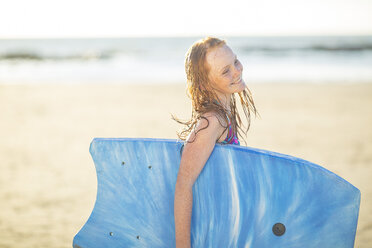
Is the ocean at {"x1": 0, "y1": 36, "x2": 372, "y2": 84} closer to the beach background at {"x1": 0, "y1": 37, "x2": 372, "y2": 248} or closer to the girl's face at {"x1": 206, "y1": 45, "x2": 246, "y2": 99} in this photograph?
the beach background at {"x1": 0, "y1": 37, "x2": 372, "y2": 248}

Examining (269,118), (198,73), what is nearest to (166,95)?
(269,118)

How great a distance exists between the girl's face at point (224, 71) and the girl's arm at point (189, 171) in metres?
0.18

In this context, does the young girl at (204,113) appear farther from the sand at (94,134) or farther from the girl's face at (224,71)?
the sand at (94,134)

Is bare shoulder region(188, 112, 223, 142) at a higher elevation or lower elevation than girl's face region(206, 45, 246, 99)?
lower

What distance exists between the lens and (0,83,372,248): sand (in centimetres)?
337

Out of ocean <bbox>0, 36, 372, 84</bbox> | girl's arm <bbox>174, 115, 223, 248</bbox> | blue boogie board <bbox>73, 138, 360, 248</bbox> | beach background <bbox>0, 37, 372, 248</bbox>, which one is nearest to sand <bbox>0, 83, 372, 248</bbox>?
beach background <bbox>0, 37, 372, 248</bbox>

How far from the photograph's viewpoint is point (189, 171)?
4.86ft

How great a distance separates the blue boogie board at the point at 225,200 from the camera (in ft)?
4.78

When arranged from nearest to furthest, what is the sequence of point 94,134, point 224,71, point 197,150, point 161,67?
1. point 197,150
2. point 224,71
3. point 94,134
4. point 161,67

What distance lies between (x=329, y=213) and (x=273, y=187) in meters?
0.23

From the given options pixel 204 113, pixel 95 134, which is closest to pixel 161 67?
pixel 95 134

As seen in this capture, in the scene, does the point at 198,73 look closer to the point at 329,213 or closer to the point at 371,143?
the point at 329,213

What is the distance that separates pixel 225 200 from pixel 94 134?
4.73m

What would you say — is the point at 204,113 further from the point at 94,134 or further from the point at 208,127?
the point at 94,134
